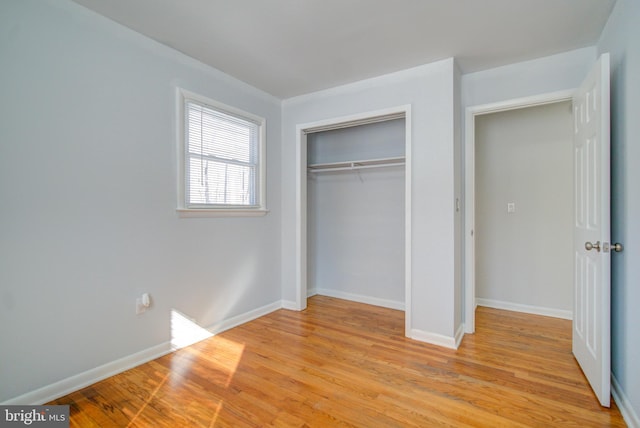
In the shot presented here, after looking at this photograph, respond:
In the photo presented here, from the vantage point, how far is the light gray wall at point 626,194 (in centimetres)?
166

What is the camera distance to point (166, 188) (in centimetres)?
252

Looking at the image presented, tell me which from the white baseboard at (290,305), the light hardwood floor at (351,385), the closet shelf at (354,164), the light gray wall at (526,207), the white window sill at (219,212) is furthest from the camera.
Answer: the white baseboard at (290,305)

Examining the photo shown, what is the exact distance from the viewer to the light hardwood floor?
5.75 feet

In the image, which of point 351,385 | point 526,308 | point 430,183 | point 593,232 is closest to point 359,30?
point 430,183

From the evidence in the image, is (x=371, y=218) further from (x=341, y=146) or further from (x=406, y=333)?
(x=406, y=333)

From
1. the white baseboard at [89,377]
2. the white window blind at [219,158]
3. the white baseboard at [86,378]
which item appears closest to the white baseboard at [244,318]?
the white baseboard at [89,377]

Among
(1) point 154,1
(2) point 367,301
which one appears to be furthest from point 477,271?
(1) point 154,1

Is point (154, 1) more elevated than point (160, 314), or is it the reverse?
point (154, 1)

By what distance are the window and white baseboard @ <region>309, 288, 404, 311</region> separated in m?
1.60

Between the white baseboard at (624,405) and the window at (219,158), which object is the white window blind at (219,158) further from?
the white baseboard at (624,405)

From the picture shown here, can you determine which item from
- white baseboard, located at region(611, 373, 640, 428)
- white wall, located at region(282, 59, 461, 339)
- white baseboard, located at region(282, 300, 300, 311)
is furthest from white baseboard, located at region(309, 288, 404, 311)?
white baseboard, located at region(611, 373, 640, 428)

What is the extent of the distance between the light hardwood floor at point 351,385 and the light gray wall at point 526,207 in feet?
2.12

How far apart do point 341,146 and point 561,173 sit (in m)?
2.55

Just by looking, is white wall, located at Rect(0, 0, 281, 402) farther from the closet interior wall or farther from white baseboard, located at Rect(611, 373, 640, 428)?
white baseboard, located at Rect(611, 373, 640, 428)
